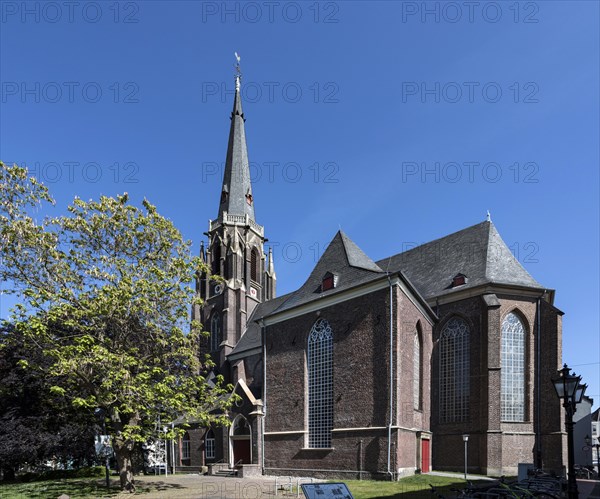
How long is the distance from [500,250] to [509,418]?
10779 mm

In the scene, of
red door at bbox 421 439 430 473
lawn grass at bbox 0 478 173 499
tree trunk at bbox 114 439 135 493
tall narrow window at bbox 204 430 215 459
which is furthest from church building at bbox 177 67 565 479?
tree trunk at bbox 114 439 135 493

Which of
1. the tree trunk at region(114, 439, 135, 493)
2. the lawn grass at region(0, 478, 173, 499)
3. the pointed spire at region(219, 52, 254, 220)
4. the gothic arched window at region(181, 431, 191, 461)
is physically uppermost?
the pointed spire at region(219, 52, 254, 220)

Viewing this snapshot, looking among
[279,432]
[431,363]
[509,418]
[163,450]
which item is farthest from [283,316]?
[163,450]

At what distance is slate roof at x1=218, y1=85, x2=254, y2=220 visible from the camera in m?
50.8

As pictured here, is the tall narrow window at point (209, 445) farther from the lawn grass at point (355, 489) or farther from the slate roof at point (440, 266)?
the lawn grass at point (355, 489)

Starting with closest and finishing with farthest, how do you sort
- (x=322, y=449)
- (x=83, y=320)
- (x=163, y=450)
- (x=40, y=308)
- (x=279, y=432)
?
(x=40, y=308)
(x=83, y=320)
(x=322, y=449)
(x=279, y=432)
(x=163, y=450)

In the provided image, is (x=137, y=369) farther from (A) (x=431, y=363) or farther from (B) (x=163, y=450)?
(B) (x=163, y=450)

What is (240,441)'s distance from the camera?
33562 mm

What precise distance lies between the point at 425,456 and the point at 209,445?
18.0m

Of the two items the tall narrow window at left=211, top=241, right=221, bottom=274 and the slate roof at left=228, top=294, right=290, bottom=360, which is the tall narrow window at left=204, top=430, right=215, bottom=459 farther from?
the tall narrow window at left=211, top=241, right=221, bottom=274

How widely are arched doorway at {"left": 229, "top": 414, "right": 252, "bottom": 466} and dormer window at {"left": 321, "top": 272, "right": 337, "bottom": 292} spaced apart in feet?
36.9

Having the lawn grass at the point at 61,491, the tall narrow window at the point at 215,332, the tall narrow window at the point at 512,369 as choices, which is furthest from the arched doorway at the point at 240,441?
the tall narrow window at the point at 512,369

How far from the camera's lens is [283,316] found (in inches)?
1250

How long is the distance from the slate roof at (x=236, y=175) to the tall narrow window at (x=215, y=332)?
35.4ft
